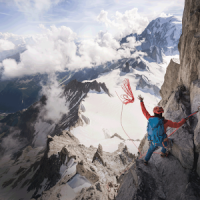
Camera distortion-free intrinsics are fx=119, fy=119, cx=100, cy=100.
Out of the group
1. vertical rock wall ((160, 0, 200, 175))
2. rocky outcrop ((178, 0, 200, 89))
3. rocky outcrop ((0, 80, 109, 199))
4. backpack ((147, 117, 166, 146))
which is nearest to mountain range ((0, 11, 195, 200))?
vertical rock wall ((160, 0, 200, 175))

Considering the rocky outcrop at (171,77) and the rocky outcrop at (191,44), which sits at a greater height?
the rocky outcrop at (191,44)

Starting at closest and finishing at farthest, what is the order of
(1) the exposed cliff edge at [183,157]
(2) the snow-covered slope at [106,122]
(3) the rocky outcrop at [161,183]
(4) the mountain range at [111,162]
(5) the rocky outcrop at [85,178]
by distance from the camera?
1. (3) the rocky outcrop at [161,183]
2. (1) the exposed cliff edge at [183,157]
3. (4) the mountain range at [111,162]
4. (5) the rocky outcrop at [85,178]
5. (2) the snow-covered slope at [106,122]

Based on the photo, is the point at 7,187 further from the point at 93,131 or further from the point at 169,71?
the point at 169,71

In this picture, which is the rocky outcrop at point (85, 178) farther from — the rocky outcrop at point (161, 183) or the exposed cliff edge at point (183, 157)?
the exposed cliff edge at point (183, 157)

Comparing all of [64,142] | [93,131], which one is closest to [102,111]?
[93,131]

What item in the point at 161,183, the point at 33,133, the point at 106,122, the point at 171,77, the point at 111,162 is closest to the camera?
the point at 161,183

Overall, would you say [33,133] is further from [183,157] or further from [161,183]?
[183,157]

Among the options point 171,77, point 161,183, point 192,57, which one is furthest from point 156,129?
point 171,77

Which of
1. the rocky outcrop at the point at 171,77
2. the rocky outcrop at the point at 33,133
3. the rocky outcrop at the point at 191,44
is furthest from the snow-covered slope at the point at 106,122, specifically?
the rocky outcrop at the point at 191,44
